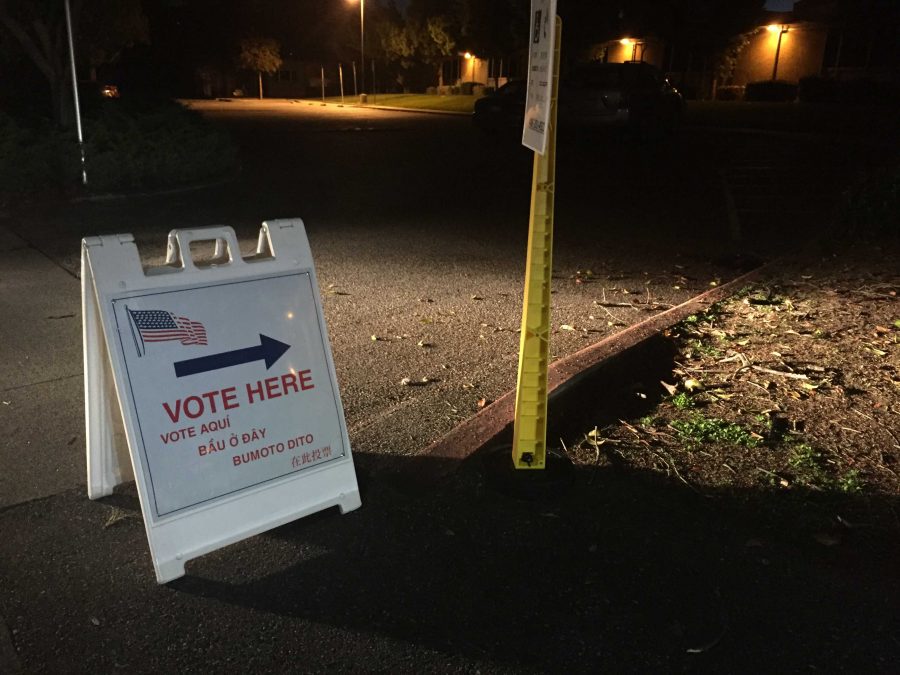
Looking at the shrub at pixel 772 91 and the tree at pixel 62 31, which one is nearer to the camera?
the tree at pixel 62 31

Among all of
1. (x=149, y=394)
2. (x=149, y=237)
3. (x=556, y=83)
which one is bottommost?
(x=149, y=237)

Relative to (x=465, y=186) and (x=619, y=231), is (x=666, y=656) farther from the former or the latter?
(x=465, y=186)

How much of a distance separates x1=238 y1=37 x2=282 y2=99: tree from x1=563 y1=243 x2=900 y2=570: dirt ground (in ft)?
230

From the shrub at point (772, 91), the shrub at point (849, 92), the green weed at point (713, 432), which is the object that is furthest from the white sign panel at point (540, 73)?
the shrub at point (772, 91)

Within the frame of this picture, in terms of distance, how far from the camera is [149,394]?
127 inches

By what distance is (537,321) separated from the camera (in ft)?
12.4

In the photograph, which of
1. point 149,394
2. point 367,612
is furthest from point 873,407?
point 149,394

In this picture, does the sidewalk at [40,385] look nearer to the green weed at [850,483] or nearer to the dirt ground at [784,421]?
the dirt ground at [784,421]

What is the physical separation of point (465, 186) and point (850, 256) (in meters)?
7.89

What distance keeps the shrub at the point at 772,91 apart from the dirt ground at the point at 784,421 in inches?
1376

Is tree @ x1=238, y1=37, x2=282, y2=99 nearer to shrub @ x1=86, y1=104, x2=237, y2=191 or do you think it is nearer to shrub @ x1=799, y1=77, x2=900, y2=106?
shrub @ x1=799, y1=77, x2=900, y2=106

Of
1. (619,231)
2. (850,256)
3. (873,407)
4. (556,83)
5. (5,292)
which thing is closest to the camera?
(556,83)

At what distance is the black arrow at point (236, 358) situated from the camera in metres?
3.31

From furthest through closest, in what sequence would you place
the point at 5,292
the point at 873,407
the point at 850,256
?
the point at 850,256, the point at 5,292, the point at 873,407
